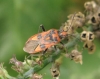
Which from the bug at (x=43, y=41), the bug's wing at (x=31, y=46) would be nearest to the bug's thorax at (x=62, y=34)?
the bug at (x=43, y=41)

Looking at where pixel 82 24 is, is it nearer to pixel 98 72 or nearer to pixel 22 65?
pixel 22 65

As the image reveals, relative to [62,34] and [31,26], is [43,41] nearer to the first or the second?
[62,34]

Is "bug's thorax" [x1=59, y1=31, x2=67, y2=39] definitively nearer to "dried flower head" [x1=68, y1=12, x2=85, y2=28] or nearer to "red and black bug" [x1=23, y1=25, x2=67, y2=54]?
"red and black bug" [x1=23, y1=25, x2=67, y2=54]

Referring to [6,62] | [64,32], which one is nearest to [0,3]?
[6,62]

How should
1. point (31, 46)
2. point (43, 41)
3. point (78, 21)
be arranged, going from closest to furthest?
point (78, 21) → point (31, 46) → point (43, 41)

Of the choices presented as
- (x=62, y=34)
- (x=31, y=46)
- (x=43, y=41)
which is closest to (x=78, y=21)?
(x=62, y=34)

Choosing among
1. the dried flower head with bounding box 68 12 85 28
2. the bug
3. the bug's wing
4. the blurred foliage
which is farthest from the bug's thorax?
the blurred foliage

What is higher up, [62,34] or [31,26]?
[31,26]

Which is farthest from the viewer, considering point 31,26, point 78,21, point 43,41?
point 31,26
